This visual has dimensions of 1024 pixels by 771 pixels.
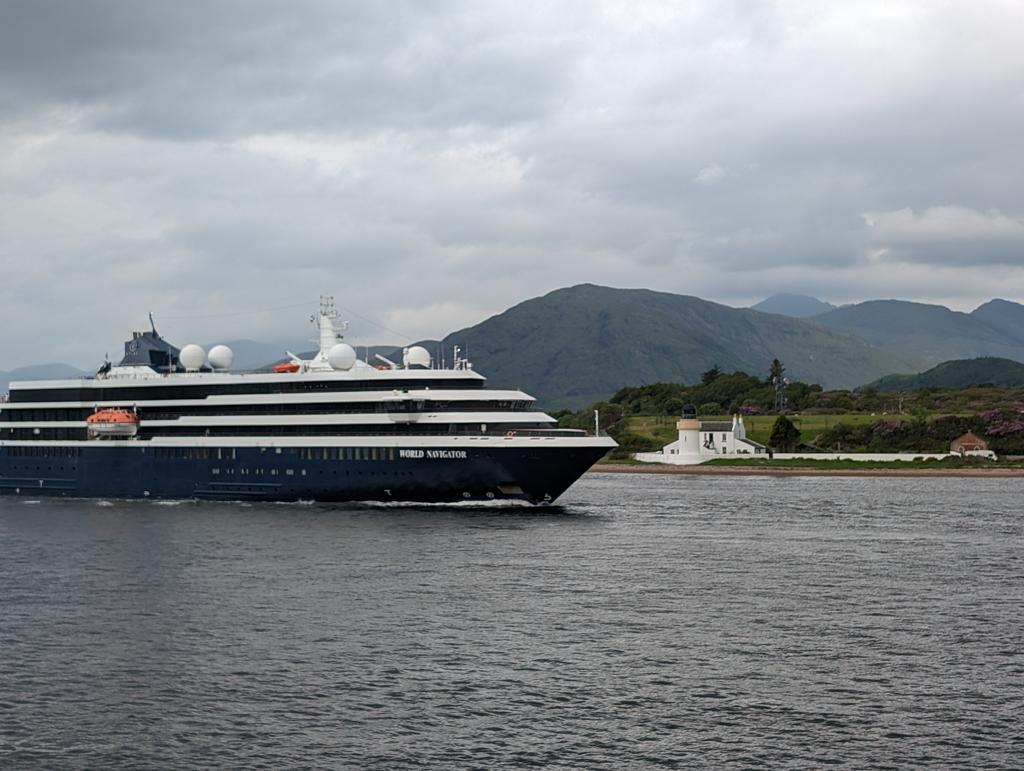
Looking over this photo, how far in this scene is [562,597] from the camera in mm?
42500

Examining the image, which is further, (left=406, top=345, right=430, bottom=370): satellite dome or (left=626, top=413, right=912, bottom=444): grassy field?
(left=626, top=413, right=912, bottom=444): grassy field

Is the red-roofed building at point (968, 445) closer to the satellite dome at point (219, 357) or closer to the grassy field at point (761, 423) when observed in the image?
the grassy field at point (761, 423)

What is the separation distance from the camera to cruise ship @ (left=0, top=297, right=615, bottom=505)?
7038 centimetres

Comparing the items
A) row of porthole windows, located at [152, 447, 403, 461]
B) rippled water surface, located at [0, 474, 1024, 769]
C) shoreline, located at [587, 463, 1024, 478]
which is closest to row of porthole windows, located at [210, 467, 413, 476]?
row of porthole windows, located at [152, 447, 403, 461]

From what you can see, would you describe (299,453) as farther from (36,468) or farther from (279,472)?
(36,468)

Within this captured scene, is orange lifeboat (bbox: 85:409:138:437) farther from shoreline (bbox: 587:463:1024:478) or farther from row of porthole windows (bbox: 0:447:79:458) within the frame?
shoreline (bbox: 587:463:1024:478)

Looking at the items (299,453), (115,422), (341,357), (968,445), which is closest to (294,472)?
(299,453)

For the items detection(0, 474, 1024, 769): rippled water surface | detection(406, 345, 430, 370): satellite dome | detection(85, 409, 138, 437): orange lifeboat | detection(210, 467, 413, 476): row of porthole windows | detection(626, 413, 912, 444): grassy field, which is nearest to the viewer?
detection(0, 474, 1024, 769): rippled water surface

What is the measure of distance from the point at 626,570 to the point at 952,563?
50.4 feet

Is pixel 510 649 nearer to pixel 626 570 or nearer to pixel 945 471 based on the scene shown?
pixel 626 570

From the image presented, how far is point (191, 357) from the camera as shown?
85.5 metres

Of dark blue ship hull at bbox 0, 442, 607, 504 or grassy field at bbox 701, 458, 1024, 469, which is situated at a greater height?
dark blue ship hull at bbox 0, 442, 607, 504

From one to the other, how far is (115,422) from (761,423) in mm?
108758

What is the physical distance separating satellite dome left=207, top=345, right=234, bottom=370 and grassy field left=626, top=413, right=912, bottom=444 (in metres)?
87.9
